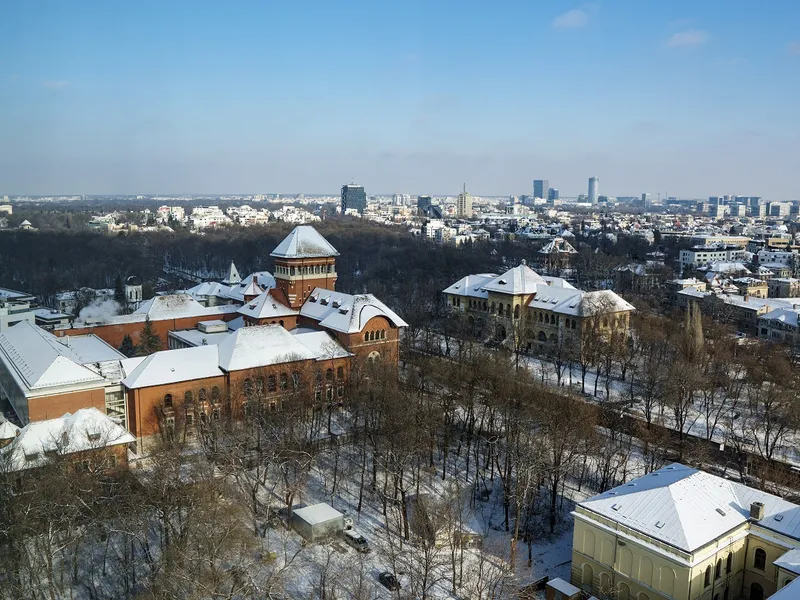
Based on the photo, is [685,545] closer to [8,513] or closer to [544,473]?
[544,473]

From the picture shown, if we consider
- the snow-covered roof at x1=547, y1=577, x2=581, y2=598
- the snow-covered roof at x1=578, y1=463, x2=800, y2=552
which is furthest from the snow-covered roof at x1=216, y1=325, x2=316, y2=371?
the snow-covered roof at x1=578, y1=463, x2=800, y2=552

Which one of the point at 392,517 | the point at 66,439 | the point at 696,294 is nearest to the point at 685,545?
the point at 392,517

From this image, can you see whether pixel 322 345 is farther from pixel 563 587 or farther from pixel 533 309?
pixel 533 309

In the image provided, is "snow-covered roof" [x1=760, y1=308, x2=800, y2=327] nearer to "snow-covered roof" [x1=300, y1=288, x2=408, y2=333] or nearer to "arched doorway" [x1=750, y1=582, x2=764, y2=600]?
"snow-covered roof" [x1=300, y1=288, x2=408, y2=333]

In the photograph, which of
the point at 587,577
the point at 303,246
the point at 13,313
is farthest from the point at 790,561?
the point at 13,313

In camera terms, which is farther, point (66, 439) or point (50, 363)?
point (50, 363)

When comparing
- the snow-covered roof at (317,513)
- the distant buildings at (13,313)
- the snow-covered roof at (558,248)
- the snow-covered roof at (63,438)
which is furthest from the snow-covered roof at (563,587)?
the snow-covered roof at (558,248)

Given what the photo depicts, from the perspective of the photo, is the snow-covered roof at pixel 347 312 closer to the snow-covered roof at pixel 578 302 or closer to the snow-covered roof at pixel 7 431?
the snow-covered roof at pixel 578 302
